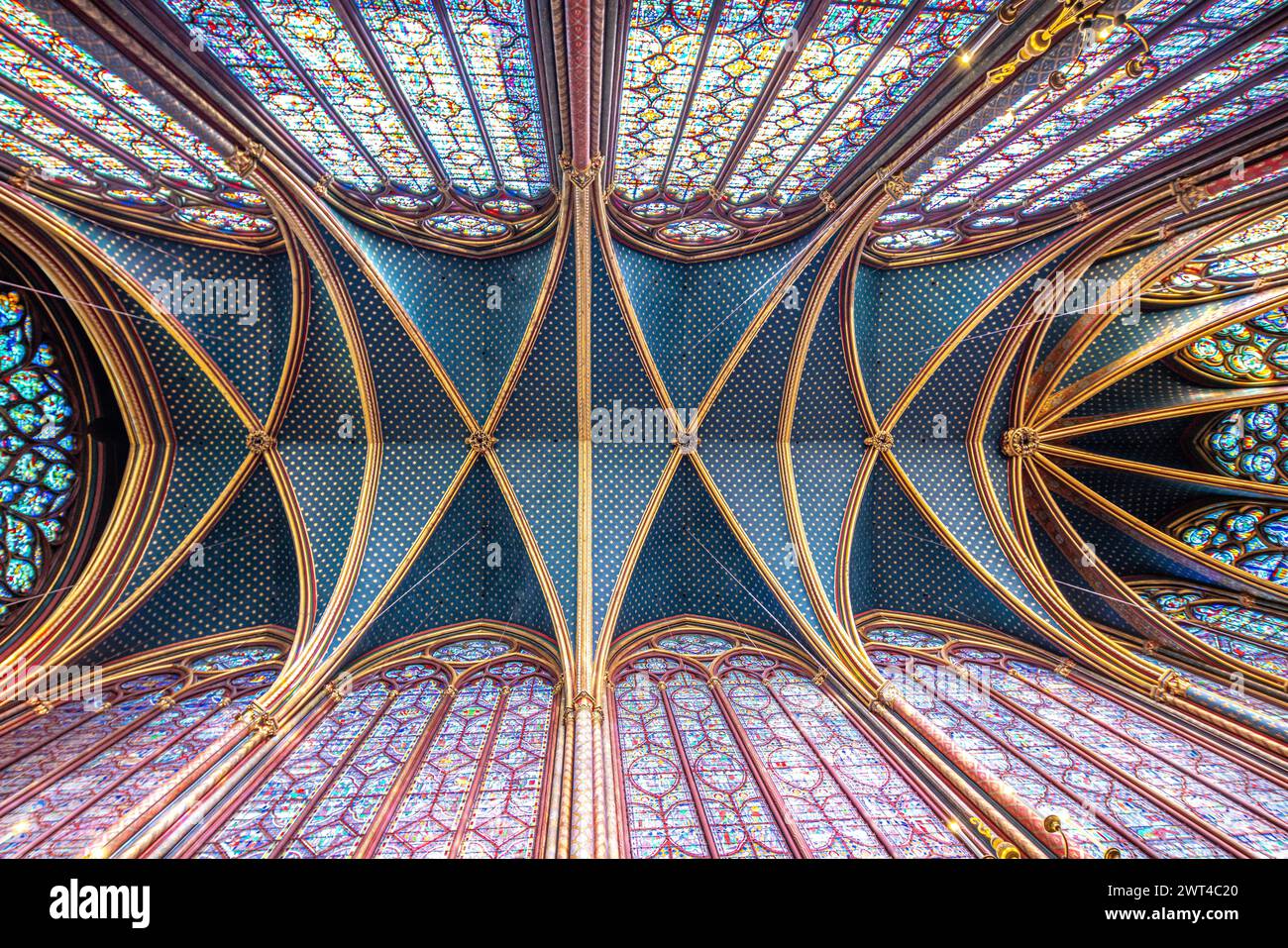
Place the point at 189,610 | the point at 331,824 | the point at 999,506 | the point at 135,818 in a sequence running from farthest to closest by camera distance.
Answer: the point at 999,506 < the point at 189,610 < the point at 331,824 < the point at 135,818

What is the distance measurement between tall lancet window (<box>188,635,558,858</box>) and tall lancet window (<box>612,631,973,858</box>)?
1378 millimetres

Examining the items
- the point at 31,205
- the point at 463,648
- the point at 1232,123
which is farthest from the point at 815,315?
the point at 31,205

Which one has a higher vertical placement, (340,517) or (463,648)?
(340,517)

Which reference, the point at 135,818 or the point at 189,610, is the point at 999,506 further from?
the point at 189,610

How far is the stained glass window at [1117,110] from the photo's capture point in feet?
20.6

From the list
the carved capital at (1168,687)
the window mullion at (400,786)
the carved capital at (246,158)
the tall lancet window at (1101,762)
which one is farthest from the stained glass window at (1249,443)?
the carved capital at (246,158)

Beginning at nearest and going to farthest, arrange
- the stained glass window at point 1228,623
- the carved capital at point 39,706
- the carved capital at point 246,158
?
the carved capital at point 246,158 < the carved capital at point 39,706 < the stained glass window at point 1228,623

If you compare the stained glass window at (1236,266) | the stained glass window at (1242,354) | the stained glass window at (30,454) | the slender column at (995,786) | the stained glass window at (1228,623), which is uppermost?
the stained glass window at (1236,266)

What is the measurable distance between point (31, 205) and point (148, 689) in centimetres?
762

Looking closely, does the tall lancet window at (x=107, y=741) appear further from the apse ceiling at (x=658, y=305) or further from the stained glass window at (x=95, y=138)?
the stained glass window at (x=95, y=138)

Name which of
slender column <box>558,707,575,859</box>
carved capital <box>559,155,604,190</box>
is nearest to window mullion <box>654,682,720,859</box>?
slender column <box>558,707,575,859</box>

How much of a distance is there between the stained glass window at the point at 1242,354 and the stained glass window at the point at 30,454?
21.8 m

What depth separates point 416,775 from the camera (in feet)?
26.1

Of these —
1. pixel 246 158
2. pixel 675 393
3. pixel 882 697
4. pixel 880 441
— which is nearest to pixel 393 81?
pixel 246 158
